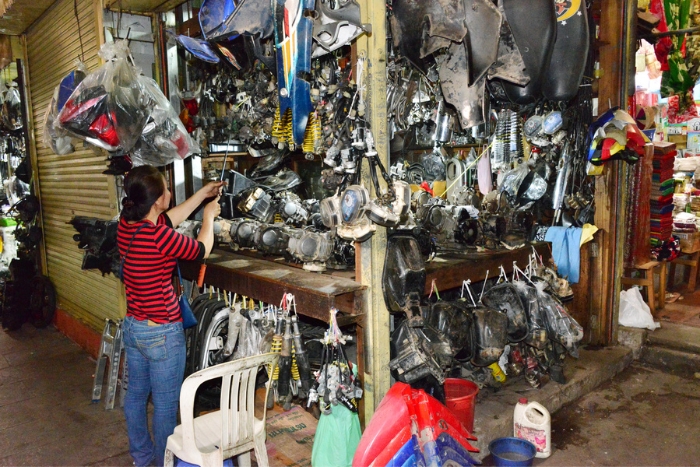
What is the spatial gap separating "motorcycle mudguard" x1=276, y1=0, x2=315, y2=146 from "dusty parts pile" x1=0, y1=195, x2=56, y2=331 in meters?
5.29

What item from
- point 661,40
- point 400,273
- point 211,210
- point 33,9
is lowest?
point 400,273

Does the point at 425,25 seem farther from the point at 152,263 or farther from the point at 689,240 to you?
the point at 689,240

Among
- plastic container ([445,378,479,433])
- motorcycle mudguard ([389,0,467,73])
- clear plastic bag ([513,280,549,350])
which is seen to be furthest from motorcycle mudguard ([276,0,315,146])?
clear plastic bag ([513,280,549,350])

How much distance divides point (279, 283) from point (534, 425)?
73.9 inches

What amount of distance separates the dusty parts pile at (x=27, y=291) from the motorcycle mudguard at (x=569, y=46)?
6.30m

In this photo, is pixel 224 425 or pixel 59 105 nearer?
pixel 224 425

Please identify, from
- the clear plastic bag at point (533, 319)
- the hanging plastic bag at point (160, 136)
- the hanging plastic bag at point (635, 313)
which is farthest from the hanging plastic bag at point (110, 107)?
the hanging plastic bag at point (635, 313)

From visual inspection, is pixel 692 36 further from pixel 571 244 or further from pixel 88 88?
pixel 88 88

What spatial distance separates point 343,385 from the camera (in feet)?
9.59

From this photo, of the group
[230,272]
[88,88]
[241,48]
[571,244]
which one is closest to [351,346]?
[230,272]

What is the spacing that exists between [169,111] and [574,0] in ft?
9.50

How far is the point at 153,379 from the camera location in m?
3.10

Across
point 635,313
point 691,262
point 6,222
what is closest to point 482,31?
point 635,313

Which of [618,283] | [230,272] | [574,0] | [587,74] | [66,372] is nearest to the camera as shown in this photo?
[574,0]
